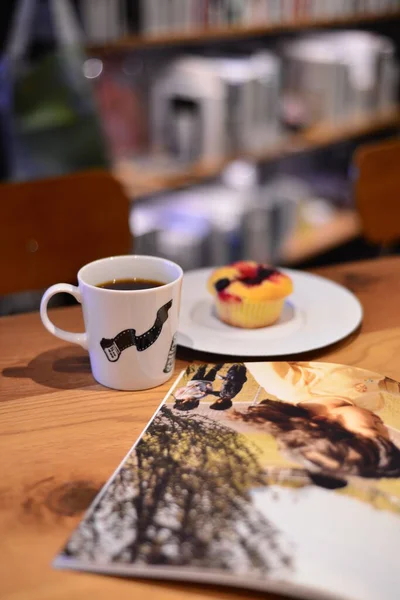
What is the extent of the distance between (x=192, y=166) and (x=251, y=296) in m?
1.38

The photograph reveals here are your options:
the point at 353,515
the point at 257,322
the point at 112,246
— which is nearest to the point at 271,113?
the point at 112,246

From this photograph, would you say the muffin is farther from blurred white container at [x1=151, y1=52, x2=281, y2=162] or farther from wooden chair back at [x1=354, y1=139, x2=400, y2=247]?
blurred white container at [x1=151, y1=52, x2=281, y2=162]

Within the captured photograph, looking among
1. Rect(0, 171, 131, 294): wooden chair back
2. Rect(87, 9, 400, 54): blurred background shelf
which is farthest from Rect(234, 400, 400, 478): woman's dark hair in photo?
Rect(87, 9, 400, 54): blurred background shelf

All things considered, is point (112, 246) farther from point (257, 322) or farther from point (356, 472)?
point (356, 472)

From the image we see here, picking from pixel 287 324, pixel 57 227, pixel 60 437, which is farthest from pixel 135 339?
pixel 57 227

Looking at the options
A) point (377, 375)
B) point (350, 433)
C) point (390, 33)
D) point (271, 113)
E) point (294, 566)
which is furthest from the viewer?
point (390, 33)

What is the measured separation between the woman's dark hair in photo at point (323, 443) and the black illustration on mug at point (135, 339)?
0.11 meters

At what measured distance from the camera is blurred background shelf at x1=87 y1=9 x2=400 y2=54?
1891 mm

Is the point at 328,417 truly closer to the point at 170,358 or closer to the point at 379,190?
the point at 170,358

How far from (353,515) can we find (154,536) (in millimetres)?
139

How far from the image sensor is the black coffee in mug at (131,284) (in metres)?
0.72

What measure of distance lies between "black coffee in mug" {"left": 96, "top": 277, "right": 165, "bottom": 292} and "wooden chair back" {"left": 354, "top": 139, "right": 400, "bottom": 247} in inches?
33.1

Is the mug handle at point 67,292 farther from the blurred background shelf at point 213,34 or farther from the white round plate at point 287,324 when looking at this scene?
Answer: the blurred background shelf at point 213,34

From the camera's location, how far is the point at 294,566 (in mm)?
440
